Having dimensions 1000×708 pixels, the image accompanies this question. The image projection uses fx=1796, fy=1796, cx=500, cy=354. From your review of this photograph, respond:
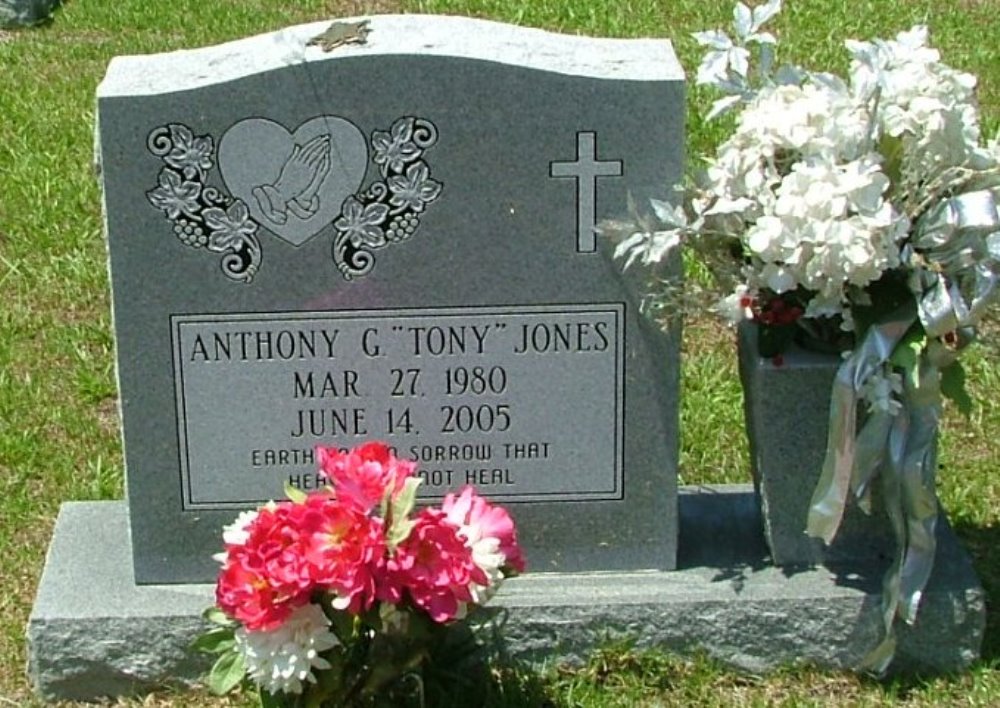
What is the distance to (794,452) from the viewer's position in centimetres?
370

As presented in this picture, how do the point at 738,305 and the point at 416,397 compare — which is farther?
the point at 416,397

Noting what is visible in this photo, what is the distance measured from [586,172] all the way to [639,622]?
0.94m

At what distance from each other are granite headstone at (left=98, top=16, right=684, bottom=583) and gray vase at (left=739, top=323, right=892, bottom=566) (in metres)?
0.18

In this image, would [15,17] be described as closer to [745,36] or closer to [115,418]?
[115,418]

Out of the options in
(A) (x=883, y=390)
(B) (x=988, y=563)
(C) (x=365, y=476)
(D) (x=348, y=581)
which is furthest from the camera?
(B) (x=988, y=563)

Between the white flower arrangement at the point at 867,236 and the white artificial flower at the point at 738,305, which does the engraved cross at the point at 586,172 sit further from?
the white artificial flower at the point at 738,305

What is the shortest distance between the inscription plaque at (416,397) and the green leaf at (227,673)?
1.70ft

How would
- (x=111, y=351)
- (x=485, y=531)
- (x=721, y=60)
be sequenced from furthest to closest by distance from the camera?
(x=111, y=351) < (x=721, y=60) < (x=485, y=531)

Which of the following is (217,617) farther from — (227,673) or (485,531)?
(485,531)

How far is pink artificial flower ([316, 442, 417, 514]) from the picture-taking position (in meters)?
3.20

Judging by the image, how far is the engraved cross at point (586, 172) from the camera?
353cm

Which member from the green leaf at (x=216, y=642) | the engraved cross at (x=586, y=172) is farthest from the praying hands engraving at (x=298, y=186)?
the green leaf at (x=216, y=642)

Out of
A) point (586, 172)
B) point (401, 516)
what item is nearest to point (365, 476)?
point (401, 516)

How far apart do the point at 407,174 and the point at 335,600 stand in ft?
2.90
